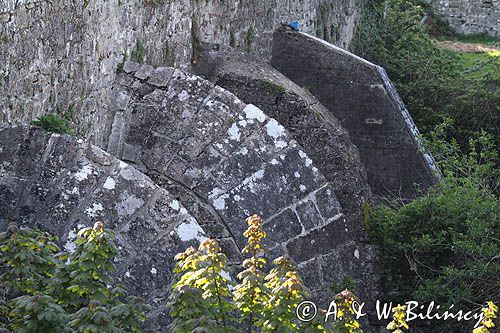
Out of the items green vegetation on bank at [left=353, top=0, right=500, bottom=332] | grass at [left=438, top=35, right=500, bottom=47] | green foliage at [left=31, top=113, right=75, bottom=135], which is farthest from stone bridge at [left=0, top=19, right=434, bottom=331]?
grass at [left=438, top=35, right=500, bottom=47]

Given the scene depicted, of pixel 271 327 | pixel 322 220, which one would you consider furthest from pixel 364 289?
pixel 271 327

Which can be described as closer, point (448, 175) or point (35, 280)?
point (35, 280)

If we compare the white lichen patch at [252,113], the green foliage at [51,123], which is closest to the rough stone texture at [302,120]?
the white lichen patch at [252,113]

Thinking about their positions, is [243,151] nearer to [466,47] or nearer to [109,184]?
[109,184]

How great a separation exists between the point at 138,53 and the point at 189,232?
7.15 feet

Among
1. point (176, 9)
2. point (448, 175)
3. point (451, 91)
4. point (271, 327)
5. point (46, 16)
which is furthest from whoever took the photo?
point (451, 91)

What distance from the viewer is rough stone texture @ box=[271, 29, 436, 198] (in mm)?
10148

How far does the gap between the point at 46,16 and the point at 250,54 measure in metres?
3.31

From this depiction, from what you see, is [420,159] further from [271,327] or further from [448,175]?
[271,327]

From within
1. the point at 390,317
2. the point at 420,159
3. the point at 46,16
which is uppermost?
the point at 46,16

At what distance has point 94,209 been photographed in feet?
16.4

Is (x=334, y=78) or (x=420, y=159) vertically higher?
(x=334, y=78)

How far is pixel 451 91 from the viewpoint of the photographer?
12.7 m

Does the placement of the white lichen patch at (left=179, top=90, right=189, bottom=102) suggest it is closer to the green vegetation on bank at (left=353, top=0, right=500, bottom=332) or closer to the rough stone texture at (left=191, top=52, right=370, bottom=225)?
the rough stone texture at (left=191, top=52, right=370, bottom=225)
